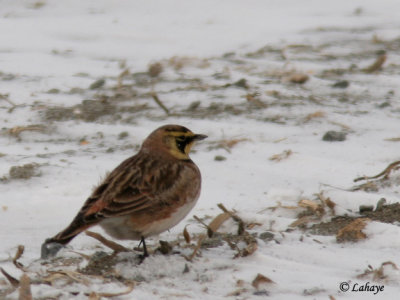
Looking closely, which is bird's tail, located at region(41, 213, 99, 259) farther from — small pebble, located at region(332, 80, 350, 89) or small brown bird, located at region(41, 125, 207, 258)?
small pebble, located at region(332, 80, 350, 89)

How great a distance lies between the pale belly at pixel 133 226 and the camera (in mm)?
4949

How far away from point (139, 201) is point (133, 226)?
0.15 m

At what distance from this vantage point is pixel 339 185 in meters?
6.45

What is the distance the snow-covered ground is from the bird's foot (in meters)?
0.11

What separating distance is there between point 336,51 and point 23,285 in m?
6.47

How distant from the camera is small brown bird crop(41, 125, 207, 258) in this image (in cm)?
486

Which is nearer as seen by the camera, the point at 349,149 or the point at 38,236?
the point at 38,236

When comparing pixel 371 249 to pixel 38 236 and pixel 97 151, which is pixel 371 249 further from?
pixel 97 151

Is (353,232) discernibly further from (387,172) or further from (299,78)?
Result: (299,78)

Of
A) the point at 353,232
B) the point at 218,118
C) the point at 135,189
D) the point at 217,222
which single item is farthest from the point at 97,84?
the point at 353,232

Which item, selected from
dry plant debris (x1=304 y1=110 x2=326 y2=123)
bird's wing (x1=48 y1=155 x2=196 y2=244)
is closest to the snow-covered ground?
dry plant debris (x1=304 y1=110 x2=326 y2=123)

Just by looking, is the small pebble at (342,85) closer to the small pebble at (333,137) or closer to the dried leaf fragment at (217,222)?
the small pebble at (333,137)

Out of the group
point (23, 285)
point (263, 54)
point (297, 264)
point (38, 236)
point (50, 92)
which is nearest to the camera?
point (23, 285)

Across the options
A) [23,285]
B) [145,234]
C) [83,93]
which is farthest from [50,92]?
[23,285]
